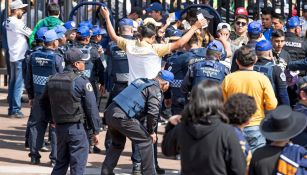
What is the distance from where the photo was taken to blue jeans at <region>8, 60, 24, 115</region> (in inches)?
631

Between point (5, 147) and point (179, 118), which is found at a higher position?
point (179, 118)

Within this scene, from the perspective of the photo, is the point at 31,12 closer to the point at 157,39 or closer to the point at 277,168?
the point at 157,39

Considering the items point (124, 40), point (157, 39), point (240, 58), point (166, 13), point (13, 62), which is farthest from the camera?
point (166, 13)

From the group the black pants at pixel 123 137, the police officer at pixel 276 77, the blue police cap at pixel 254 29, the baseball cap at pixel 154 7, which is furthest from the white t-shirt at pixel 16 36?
the police officer at pixel 276 77

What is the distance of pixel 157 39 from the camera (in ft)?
49.3

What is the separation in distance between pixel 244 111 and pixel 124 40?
17.1ft

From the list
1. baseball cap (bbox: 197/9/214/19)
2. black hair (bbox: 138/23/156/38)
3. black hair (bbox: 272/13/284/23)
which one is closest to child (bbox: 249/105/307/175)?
black hair (bbox: 138/23/156/38)

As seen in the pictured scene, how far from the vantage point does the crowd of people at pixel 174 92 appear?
708cm

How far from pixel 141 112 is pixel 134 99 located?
0.20m

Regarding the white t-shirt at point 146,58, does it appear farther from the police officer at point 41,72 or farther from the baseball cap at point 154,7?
the baseball cap at point 154,7

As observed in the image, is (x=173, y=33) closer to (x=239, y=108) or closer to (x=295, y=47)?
(x=295, y=47)

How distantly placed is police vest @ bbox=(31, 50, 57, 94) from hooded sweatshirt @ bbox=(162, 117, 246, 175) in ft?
19.6

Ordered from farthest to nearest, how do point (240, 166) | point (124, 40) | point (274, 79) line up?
1. point (124, 40)
2. point (274, 79)
3. point (240, 166)

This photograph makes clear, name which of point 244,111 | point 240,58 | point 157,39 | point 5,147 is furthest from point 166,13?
point 244,111
